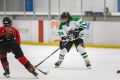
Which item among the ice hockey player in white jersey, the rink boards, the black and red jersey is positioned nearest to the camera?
the black and red jersey

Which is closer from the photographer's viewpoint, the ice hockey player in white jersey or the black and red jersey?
the black and red jersey

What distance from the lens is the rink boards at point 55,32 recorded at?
7.33 metres

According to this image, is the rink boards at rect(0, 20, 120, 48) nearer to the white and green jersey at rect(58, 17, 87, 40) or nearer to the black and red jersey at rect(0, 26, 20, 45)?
the white and green jersey at rect(58, 17, 87, 40)

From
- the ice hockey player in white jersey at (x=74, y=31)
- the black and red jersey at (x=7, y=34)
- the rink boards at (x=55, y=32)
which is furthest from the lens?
the rink boards at (x=55, y=32)

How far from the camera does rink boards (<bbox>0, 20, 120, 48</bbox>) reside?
7.33m

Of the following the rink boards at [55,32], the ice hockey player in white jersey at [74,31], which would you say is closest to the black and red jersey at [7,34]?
the ice hockey player in white jersey at [74,31]

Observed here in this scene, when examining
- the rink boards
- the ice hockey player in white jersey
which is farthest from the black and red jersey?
the rink boards

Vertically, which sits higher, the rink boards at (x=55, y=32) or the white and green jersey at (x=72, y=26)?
the white and green jersey at (x=72, y=26)

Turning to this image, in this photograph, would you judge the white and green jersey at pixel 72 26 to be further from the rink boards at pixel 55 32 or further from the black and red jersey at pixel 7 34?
the rink boards at pixel 55 32

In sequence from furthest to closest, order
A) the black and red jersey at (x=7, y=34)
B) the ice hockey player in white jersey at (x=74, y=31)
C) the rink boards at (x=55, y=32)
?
the rink boards at (x=55, y=32)
the ice hockey player in white jersey at (x=74, y=31)
the black and red jersey at (x=7, y=34)

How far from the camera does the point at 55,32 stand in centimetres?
798

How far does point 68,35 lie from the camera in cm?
438

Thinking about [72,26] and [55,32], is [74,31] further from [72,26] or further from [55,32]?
[55,32]

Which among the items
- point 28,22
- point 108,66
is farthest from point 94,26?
point 108,66
